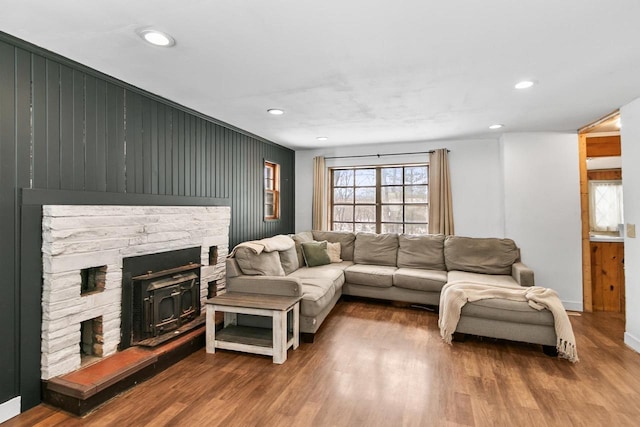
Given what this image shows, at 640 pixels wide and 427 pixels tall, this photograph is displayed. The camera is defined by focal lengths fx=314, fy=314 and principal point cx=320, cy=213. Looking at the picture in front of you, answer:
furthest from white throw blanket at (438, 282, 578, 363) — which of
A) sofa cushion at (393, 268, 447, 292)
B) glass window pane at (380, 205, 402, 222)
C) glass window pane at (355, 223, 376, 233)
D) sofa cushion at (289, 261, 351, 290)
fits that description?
glass window pane at (355, 223, 376, 233)

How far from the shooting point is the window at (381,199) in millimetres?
5312

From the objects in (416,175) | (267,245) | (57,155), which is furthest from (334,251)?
(57,155)

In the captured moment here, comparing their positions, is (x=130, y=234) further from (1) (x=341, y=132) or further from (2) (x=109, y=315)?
(1) (x=341, y=132)

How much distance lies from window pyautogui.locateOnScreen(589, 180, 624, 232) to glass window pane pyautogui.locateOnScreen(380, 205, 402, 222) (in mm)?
3088

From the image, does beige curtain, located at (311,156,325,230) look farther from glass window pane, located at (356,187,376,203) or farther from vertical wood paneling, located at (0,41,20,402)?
vertical wood paneling, located at (0,41,20,402)

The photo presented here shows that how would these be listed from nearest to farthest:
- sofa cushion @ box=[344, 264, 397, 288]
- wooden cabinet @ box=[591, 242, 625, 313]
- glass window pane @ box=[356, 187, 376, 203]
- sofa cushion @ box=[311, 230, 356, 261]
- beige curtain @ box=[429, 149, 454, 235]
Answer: wooden cabinet @ box=[591, 242, 625, 313] < sofa cushion @ box=[344, 264, 397, 288] < beige curtain @ box=[429, 149, 454, 235] < sofa cushion @ box=[311, 230, 356, 261] < glass window pane @ box=[356, 187, 376, 203]

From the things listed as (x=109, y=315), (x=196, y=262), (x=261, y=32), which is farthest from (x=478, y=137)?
(x=109, y=315)

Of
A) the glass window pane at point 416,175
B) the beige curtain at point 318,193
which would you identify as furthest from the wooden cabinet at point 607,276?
the beige curtain at point 318,193

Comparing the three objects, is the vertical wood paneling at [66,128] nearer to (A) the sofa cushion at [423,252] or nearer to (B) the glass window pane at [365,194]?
(A) the sofa cushion at [423,252]

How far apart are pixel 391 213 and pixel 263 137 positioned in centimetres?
249

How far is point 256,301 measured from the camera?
9.70 feet

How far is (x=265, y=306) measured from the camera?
9.26ft

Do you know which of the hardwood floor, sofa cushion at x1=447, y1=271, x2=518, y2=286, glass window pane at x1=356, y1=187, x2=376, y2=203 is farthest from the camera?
glass window pane at x1=356, y1=187, x2=376, y2=203

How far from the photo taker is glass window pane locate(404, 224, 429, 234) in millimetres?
5277
